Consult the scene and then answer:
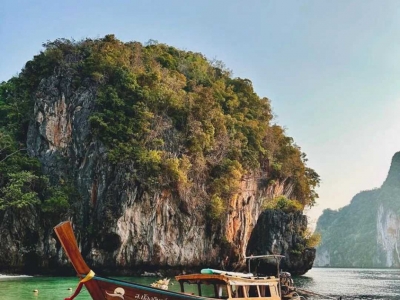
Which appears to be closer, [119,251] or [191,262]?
[119,251]

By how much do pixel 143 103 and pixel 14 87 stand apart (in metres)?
12.6

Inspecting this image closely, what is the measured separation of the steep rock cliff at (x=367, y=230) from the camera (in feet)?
354

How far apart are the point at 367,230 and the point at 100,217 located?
336 feet

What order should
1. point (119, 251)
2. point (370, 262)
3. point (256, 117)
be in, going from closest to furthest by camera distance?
point (119, 251)
point (256, 117)
point (370, 262)

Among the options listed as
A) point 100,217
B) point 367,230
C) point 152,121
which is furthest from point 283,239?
point 367,230

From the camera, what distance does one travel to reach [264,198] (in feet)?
136

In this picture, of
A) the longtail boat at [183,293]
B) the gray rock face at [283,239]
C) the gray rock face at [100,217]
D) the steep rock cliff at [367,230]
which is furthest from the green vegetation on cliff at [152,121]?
the steep rock cliff at [367,230]

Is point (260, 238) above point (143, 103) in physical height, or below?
below

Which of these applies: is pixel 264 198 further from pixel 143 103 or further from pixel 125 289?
pixel 125 289

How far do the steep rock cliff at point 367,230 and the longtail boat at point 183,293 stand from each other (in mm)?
102171

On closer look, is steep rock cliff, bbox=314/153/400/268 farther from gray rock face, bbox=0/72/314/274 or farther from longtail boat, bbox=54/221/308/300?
longtail boat, bbox=54/221/308/300

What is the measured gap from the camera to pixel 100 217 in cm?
3117

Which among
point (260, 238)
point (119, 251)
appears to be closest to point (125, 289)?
point (119, 251)

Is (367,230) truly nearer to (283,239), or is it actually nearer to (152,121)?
(283,239)
